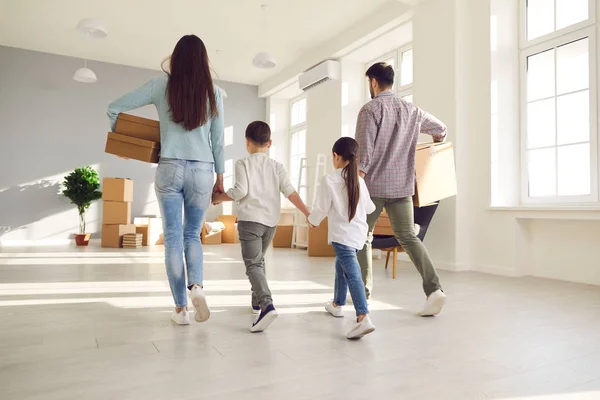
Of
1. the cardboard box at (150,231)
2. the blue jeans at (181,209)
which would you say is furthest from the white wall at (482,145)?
the cardboard box at (150,231)

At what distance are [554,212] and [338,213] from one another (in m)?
2.46

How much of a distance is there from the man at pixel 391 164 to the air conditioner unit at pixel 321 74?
446 cm

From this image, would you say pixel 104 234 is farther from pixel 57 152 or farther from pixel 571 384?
pixel 571 384

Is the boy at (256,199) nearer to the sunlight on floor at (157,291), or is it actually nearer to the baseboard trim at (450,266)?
the sunlight on floor at (157,291)

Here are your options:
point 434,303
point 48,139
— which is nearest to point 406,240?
point 434,303

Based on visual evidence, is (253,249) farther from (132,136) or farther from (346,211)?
(132,136)

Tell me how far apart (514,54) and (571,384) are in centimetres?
382

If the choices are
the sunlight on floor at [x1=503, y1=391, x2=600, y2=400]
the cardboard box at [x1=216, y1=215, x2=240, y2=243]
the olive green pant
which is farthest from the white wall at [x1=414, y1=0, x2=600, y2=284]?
the cardboard box at [x1=216, y1=215, x2=240, y2=243]

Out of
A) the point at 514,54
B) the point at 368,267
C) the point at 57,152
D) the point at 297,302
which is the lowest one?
the point at 297,302

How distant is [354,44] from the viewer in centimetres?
648

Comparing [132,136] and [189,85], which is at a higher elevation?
[189,85]

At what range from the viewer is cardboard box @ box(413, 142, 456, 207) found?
331 centimetres

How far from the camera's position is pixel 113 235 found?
7.03 metres

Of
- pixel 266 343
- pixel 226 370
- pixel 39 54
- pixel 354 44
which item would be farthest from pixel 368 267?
pixel 39 54
